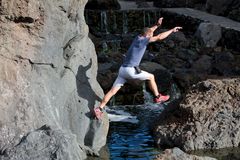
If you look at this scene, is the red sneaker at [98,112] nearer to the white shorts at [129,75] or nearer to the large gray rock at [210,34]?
the white shorts at [129,75]

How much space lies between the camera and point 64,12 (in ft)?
42.1

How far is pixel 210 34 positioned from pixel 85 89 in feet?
41.9

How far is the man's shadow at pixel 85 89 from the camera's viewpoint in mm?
13922

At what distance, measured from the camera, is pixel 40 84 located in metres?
12.1

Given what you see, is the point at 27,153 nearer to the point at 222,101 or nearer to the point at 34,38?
the point at 34,38

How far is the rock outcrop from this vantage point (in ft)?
45.6

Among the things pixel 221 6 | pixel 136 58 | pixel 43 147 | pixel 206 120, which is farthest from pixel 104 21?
pixel 43 147

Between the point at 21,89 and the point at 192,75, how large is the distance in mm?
10343

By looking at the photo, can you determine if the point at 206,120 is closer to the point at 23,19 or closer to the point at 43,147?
the point at 23,19

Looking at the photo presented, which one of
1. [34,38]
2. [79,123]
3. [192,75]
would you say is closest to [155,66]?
[192,75]

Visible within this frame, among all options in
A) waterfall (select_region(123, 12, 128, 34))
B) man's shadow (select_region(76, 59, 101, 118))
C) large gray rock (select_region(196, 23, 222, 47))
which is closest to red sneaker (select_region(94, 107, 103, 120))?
man's shadow (select_region(76, 59, 101, 118))

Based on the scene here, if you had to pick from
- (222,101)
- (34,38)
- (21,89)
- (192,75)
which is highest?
(34,38)

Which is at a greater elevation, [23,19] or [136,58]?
[23,19]

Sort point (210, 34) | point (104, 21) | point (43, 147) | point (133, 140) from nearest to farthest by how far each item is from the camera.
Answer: point (43, 147) < point (133, 140) < point (210, 34) < point (104, 21)
